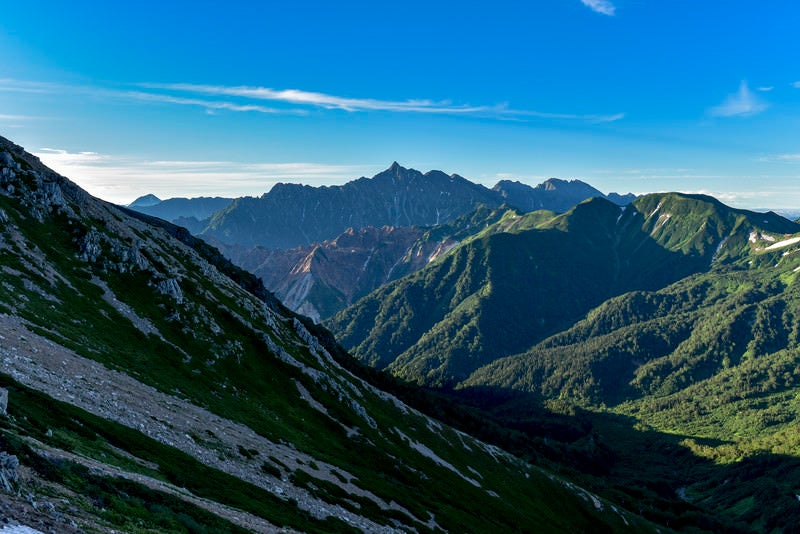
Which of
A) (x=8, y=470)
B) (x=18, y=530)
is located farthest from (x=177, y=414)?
(x=18, y=530)

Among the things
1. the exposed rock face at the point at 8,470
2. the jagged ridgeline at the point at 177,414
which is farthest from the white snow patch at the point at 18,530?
the exposed rock face at the point at 8,470

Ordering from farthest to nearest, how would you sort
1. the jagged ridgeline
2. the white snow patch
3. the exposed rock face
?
the jagged ridgeline, the exposed rock face, the white snow patch

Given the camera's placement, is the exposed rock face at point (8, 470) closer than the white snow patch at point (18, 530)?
No

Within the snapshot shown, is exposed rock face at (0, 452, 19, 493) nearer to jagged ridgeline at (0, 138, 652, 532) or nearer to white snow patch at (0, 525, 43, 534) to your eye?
jagged ridgeline at (0, 138, 652, 532)

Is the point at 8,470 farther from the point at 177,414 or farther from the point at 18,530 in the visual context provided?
the point at 177,414

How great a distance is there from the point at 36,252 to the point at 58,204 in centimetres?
2445

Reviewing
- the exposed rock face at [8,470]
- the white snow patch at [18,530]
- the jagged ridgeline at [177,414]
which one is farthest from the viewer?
the jagged ridgeline at [177,414]

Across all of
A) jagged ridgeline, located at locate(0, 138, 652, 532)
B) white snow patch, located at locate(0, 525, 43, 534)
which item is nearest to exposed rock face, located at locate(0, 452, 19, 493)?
jagged ridgeline, located at locate(0, 138, 652, 532)

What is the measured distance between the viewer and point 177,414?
56656 mm

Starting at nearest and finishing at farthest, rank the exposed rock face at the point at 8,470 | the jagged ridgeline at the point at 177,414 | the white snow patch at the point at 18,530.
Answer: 1. the white snow patch at the point at 18,530
2. the exposed rock face at the point at 8,470
3. the jagged ridgeline at the point at 177,414

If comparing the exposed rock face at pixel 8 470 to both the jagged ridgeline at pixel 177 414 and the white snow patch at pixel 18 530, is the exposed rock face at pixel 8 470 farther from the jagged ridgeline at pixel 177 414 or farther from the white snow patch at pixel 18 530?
the white snow patch at pixel 18 530

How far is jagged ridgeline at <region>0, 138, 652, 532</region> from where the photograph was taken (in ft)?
111

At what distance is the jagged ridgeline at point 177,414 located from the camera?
111 feet

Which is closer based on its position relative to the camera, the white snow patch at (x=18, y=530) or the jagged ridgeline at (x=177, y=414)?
the white snow patch at (x=18, y=530)
